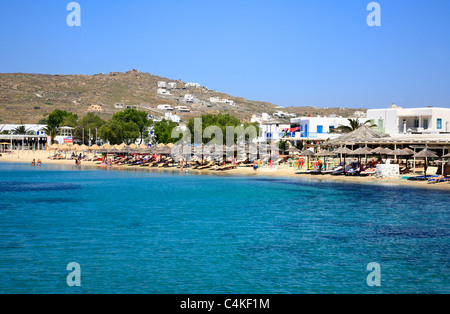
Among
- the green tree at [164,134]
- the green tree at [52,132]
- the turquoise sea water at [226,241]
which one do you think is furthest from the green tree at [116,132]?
the turquoise sea water at [226,241]

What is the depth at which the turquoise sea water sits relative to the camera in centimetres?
1269

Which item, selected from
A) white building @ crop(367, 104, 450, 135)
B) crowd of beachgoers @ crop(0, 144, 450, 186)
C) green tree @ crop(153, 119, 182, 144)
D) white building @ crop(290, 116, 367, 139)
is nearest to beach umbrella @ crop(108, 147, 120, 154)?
crowd of beachgoers @ crop(0, 144, 450, 186)

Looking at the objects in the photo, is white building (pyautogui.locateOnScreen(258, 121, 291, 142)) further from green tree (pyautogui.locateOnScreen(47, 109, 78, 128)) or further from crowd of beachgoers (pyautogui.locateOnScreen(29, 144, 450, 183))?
green tree (pyautogui.locateOnScreen(47, 109, 78, 128))

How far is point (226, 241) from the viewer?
17547 millimetres

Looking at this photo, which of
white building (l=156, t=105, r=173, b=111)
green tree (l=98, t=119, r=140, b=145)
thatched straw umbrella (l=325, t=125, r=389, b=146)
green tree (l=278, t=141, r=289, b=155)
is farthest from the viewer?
white building (l=156, t=105, r=173, b=111)

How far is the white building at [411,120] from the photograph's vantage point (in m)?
54.6

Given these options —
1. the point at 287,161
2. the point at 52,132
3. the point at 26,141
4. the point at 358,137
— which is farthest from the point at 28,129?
the point at 358,137

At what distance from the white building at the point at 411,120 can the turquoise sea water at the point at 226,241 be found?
26.2 metres

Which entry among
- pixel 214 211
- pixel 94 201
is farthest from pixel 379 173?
pixel 94 201

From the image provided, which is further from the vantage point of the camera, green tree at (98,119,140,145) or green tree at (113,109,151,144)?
green tree at (113,109,151,144)

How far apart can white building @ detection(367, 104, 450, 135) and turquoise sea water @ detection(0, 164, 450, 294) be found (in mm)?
26178

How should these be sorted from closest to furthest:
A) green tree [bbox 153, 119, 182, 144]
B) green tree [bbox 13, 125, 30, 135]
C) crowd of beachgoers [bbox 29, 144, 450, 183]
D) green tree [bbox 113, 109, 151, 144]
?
crowd of beachgoers [bbox 29, 144, 450, 183]
green tree [bbox 153, 119, 182, 144]
green tree [bbox 113, 109, 151, 144]
green tree [bbox 13, 125, 30, 135]
